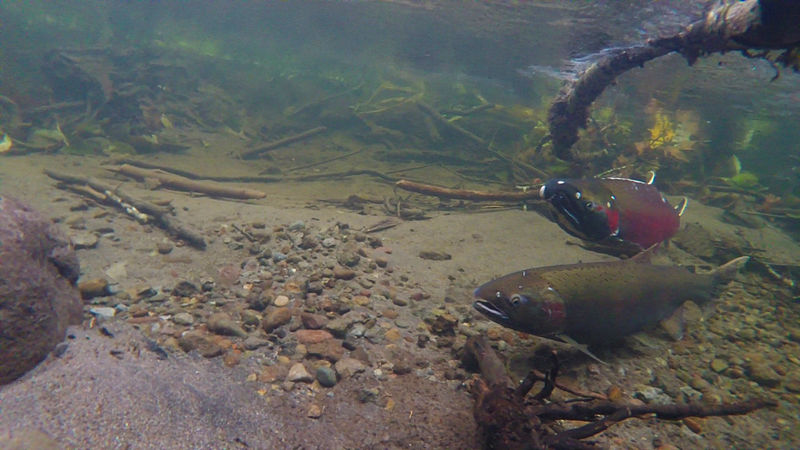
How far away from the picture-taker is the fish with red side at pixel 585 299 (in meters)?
2.93

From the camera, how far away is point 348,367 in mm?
2727

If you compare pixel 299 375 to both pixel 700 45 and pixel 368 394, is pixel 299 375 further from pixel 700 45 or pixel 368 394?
pixel 700 45

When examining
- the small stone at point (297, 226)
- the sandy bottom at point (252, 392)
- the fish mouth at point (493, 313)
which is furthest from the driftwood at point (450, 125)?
the fish mouth at point (493, 313)

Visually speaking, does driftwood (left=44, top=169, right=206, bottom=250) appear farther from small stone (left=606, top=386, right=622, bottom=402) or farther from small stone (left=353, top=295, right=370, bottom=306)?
small stone (left=606, top=386, right=622, bottom=402)

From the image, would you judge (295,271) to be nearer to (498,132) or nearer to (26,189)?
(26,189)

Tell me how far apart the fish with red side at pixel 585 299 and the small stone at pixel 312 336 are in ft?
4.36

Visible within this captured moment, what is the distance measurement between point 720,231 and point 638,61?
5.15 m

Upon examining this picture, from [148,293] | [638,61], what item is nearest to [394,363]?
[148,293]

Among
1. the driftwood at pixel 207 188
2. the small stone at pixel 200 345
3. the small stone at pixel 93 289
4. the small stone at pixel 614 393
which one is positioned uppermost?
the small stone at pixel 614 393

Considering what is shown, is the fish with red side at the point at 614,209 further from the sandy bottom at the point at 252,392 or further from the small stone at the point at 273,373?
the small stone at the point at 273,373

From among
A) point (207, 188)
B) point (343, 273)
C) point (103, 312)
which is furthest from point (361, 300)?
point (207, 188)

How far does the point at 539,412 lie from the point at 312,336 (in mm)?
1856

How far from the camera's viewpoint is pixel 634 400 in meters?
2.80

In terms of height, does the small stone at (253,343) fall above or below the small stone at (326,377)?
below
